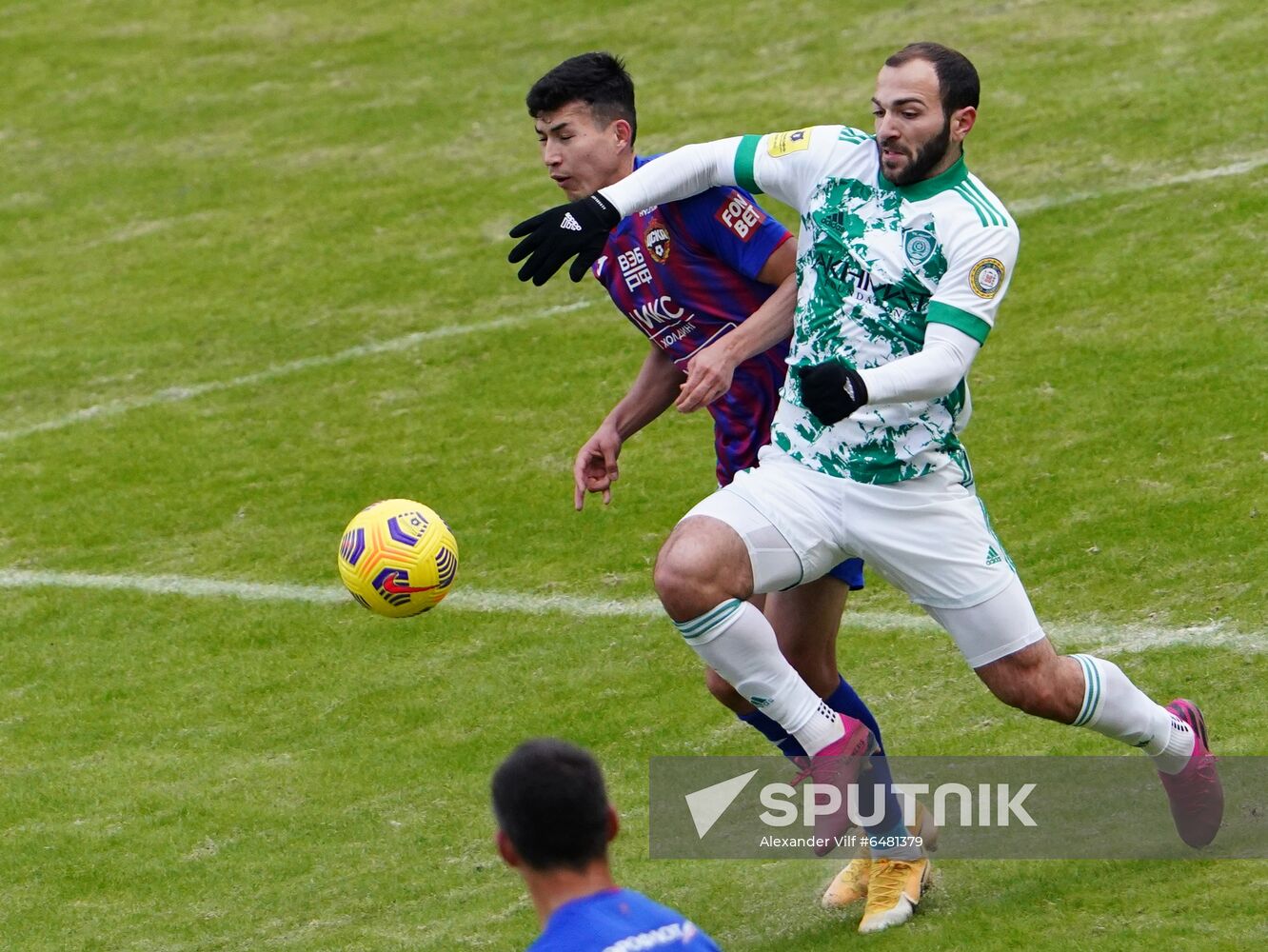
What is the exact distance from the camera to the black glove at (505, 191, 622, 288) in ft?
17.3

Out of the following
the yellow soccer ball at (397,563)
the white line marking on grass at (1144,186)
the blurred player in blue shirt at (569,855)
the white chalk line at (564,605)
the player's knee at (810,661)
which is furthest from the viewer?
the white line marking on grass at (1144,186)

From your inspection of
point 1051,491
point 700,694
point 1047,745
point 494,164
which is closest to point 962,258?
point 1047,745

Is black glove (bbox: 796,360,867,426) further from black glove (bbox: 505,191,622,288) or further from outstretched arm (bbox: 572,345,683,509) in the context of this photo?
outstretched arm (bbox: 572,345,683,509)

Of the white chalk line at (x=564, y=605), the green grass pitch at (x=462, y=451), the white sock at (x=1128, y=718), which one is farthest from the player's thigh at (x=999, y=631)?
the white chalk line at (x=564, y=605)

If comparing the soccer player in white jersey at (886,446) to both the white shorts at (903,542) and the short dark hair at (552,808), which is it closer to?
the white shorts at (903,542)

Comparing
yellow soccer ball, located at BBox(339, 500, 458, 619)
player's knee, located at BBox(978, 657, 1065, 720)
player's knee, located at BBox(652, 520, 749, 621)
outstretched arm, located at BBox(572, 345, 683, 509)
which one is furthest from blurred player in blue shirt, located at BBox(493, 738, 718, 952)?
yellow soccer ball, located at BBox(339, 500, 458, 619)

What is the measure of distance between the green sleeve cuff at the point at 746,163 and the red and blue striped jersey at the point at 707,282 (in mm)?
212

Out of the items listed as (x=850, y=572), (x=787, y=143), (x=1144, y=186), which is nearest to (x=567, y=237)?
(x=787, y=143)

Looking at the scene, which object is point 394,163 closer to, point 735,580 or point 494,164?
point 494,164

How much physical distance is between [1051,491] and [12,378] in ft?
22.5

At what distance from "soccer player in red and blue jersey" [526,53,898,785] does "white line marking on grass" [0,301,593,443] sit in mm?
5570

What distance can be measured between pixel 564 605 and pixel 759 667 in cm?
345

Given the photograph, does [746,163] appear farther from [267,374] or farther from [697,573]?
[267,374]

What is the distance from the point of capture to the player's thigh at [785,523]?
17.0ft
